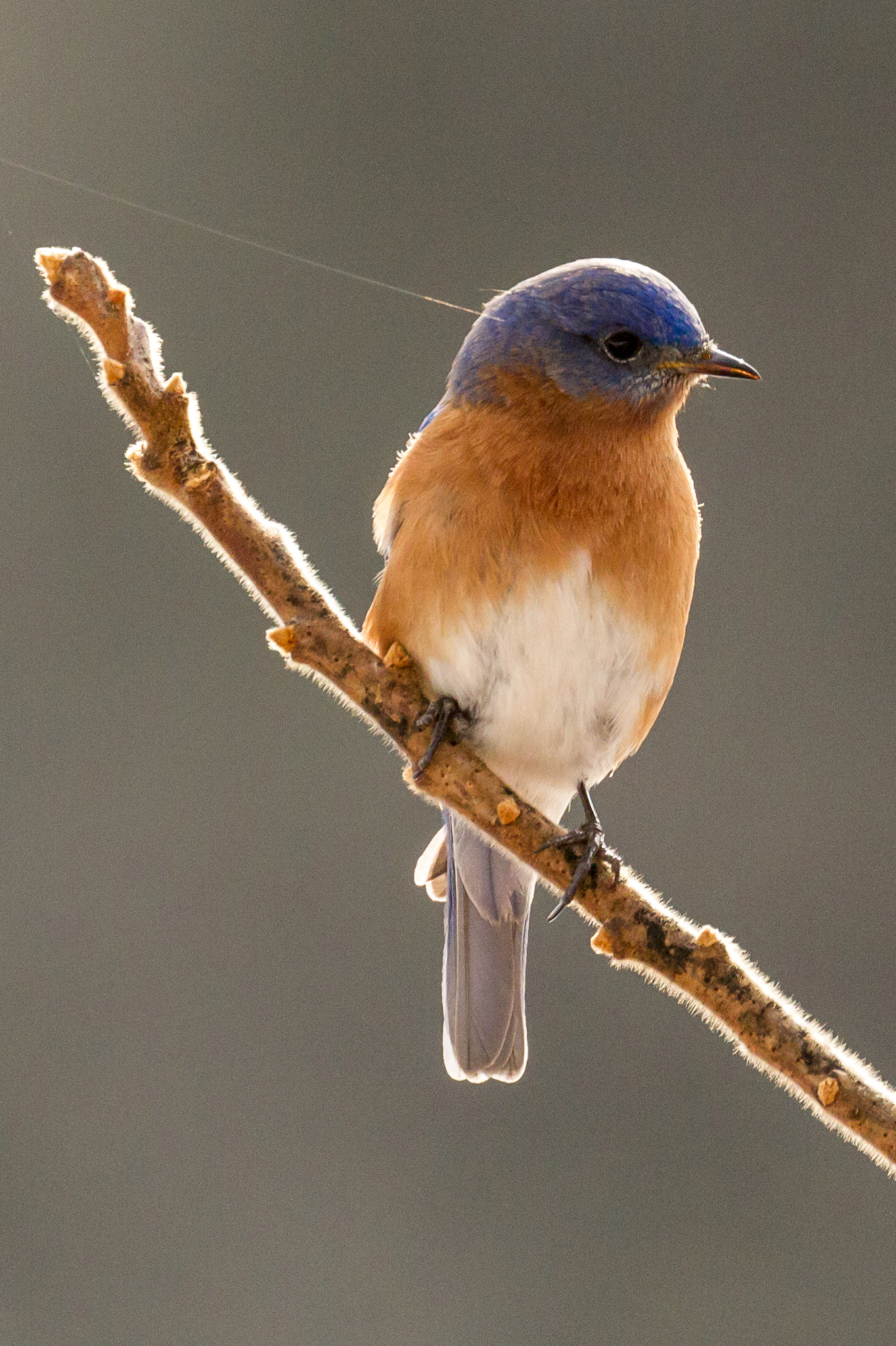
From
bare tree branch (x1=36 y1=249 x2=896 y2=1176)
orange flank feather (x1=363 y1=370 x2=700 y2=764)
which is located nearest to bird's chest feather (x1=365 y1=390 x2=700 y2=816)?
orange flank feather (x1=363 y1=370 x2=700 y2=764)

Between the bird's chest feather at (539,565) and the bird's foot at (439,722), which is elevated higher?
the bird's chest feather at (539,565)

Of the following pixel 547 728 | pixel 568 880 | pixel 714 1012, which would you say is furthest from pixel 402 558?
pixel 714 1012

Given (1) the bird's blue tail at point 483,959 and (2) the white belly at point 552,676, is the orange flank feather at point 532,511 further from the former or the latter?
(1) the bird's blue tail at point 483,959

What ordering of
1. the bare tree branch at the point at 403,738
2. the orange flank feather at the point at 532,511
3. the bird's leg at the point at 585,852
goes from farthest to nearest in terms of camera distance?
the orange flank feather at the point at 532,511
the bird's leg at the point at 585,852
the bare tree branch at the point at 403,738

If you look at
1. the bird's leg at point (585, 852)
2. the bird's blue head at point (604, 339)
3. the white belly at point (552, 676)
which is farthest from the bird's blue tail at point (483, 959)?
the bird's blue head at point (604, 339)

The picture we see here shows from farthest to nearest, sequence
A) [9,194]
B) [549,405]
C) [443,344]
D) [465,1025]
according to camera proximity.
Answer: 1. [443,344]
2. [9,194]
3. [465,1025]
4. [549,405]

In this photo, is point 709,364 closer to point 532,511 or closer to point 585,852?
point 532,511

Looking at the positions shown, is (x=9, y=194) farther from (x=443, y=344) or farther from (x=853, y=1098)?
(x=853, y=1098)

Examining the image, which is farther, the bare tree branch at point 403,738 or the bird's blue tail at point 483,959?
the bird's blue tail at point 483,959
